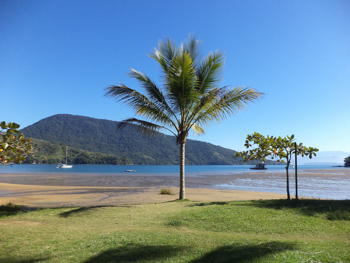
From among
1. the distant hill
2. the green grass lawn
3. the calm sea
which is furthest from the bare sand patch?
the distant hill

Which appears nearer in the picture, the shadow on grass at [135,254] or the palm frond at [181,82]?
the shadow on grass at [135,254]

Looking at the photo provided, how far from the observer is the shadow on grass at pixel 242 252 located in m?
4.17

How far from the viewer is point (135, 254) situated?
4.58 meters

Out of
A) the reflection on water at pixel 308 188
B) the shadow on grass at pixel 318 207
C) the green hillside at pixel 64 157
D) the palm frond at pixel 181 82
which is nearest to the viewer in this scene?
the shadow on grass at pixel 318 207

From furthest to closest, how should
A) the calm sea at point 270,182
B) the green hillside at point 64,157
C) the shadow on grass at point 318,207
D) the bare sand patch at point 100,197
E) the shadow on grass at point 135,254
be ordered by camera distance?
the green hillside at point 64,157, the calm sea at point 270,182, the bare sand patch at point 100,197, the shadow on grass at point 318,207, the shadow on grass at point 135,254

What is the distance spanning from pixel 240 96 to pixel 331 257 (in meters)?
7.62

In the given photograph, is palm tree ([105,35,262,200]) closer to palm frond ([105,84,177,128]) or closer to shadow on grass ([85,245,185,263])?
palm frond ([105,84,177,128])

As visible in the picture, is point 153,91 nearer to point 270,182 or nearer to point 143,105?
point 143,105

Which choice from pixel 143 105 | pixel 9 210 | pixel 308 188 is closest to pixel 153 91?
pixel 143 105

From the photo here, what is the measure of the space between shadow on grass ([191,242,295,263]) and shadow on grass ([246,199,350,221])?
12.9 ft

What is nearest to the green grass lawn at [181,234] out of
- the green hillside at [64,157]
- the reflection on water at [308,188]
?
the reflection on water at [308,188]

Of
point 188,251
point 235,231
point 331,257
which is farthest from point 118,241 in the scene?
point 331,257

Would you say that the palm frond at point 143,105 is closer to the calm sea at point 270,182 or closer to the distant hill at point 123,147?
the calm sea at point 270,182

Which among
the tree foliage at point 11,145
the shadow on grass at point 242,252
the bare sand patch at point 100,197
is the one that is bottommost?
the bare sand patch at point 100,197
